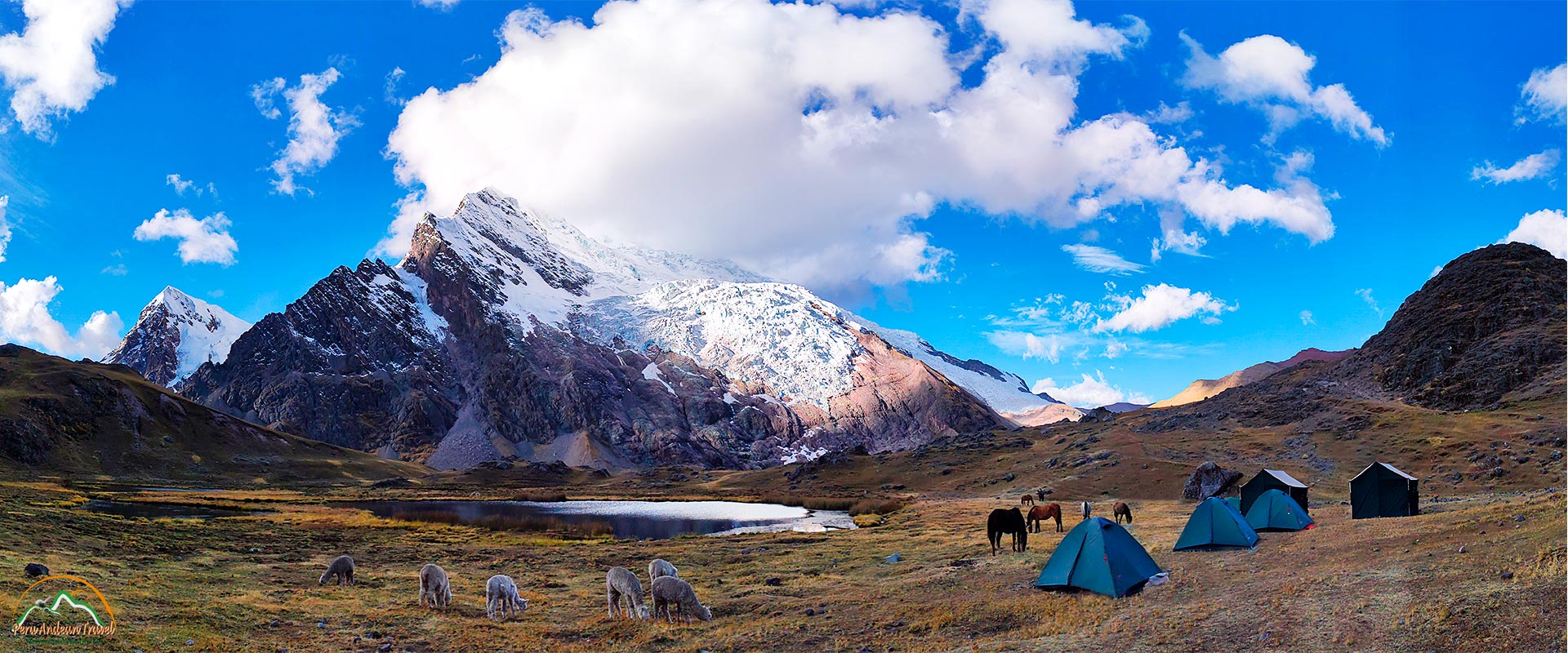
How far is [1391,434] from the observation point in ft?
319

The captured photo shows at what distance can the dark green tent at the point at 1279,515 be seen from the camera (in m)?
39.6

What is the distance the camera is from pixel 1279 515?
131 ft

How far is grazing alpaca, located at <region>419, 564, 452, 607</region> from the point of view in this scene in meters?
30.0

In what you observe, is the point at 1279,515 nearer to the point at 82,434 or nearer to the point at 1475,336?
the point at 1475,336

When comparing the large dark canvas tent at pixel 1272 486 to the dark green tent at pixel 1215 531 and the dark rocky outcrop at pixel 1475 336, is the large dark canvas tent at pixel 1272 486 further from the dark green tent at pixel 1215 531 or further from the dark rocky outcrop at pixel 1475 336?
the dark rocky outcrop at pixel 1475 336

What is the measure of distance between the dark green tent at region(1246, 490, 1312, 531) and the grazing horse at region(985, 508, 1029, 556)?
11132mm

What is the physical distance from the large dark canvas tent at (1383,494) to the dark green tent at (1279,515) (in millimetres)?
6862

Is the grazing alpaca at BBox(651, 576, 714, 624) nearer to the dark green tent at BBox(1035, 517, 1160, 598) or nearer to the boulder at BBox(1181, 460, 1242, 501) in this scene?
the dark green tent at BBox(1035, 517, 1160, 598)

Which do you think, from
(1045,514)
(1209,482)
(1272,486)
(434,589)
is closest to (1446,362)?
(1209,482)

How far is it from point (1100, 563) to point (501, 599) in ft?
69.2

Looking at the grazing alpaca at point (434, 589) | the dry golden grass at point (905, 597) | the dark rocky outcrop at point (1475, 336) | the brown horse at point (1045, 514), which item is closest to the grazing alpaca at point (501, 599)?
the dry golden grass at point (905, 597)

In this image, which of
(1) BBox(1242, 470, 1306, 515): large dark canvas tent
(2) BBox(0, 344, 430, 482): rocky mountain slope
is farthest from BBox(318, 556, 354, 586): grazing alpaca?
(2) BBox(0, 344, 430, 482): rocky mountain slope

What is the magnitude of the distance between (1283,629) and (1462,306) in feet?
497

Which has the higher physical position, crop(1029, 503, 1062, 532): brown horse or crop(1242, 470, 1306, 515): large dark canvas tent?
crop(1242, 470, 1306, 515): large dark canvas tent
